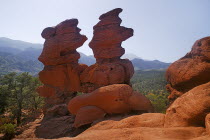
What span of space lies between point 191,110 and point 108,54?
48.0 feet

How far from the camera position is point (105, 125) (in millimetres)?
6355

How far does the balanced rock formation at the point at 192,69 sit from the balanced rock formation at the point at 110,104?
1.82m

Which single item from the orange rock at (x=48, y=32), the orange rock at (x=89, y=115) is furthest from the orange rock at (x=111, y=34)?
the orange rock at (x=89, y=115)

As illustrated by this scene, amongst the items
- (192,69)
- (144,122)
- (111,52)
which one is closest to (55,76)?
(111,52)

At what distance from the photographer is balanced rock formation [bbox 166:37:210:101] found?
568 centimetres

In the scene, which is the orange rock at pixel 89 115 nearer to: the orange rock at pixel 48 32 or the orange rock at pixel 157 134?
the orange rock at pixel 157 134

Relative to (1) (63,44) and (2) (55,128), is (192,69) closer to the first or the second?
(2) (55,128)

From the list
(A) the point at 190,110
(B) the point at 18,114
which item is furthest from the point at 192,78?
(B) the point at 18,114

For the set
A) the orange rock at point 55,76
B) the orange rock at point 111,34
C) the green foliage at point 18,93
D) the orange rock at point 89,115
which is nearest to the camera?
the orange rock at point 89,115

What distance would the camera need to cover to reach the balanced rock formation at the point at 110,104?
799 centimetres

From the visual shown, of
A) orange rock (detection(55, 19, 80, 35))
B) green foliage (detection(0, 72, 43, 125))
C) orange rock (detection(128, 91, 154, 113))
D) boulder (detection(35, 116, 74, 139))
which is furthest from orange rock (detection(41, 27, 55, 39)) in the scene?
orange rock (detection(128, 91, 154, 113))

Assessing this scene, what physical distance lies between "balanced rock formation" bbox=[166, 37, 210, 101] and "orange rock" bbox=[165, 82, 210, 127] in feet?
3.78

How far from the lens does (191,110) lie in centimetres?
439

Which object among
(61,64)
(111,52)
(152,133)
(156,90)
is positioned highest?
(111,52)
